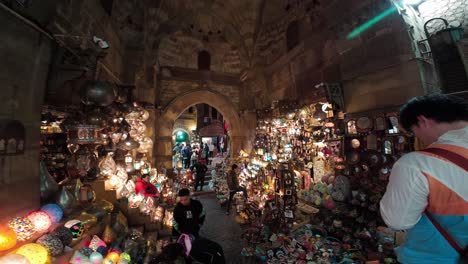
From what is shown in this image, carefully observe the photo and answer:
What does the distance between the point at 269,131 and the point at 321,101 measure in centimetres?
260

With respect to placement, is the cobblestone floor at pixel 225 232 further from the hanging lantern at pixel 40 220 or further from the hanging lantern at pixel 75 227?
the hanging lantern at pixel 40 220

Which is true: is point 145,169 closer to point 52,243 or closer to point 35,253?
point 52,243

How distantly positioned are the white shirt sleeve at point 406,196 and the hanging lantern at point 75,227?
3172 millimetres

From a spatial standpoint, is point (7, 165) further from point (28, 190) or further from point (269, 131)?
point (269, 131)

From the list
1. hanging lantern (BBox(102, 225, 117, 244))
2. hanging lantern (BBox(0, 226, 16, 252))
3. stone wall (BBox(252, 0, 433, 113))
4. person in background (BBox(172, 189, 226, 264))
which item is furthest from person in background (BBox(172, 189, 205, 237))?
stone wall (BBox(252, 0, 433, 113))

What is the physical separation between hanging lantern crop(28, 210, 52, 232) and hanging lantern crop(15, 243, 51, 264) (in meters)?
0.31

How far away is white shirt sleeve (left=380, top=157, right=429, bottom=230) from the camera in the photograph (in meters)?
0.98

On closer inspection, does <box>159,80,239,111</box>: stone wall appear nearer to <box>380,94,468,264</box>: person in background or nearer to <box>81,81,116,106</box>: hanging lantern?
<box>81,81,116,106</box>: hanging lantern

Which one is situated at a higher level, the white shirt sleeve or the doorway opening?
the doorway opening

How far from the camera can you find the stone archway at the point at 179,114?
7.91 metres

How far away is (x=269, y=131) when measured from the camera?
285 inches

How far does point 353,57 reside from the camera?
438 cm

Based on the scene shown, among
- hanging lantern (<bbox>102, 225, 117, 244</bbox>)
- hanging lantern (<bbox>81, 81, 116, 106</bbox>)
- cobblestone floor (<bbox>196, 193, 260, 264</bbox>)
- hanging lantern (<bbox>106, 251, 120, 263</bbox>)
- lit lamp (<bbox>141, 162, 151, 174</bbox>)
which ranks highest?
hanging lantern (<bbox>81, 81, 116, 106</bbox>)

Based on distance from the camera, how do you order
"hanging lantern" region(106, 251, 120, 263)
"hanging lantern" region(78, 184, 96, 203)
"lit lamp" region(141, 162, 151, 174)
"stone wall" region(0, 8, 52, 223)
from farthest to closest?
"lit lamp" region(141, 162, 151, 174) < "hanging lantern" region(78, 184, 96, 203) < "hanging lantern" region(106, 251, 120, 263) < "stone wall" region(0, 8, 52, 223)
